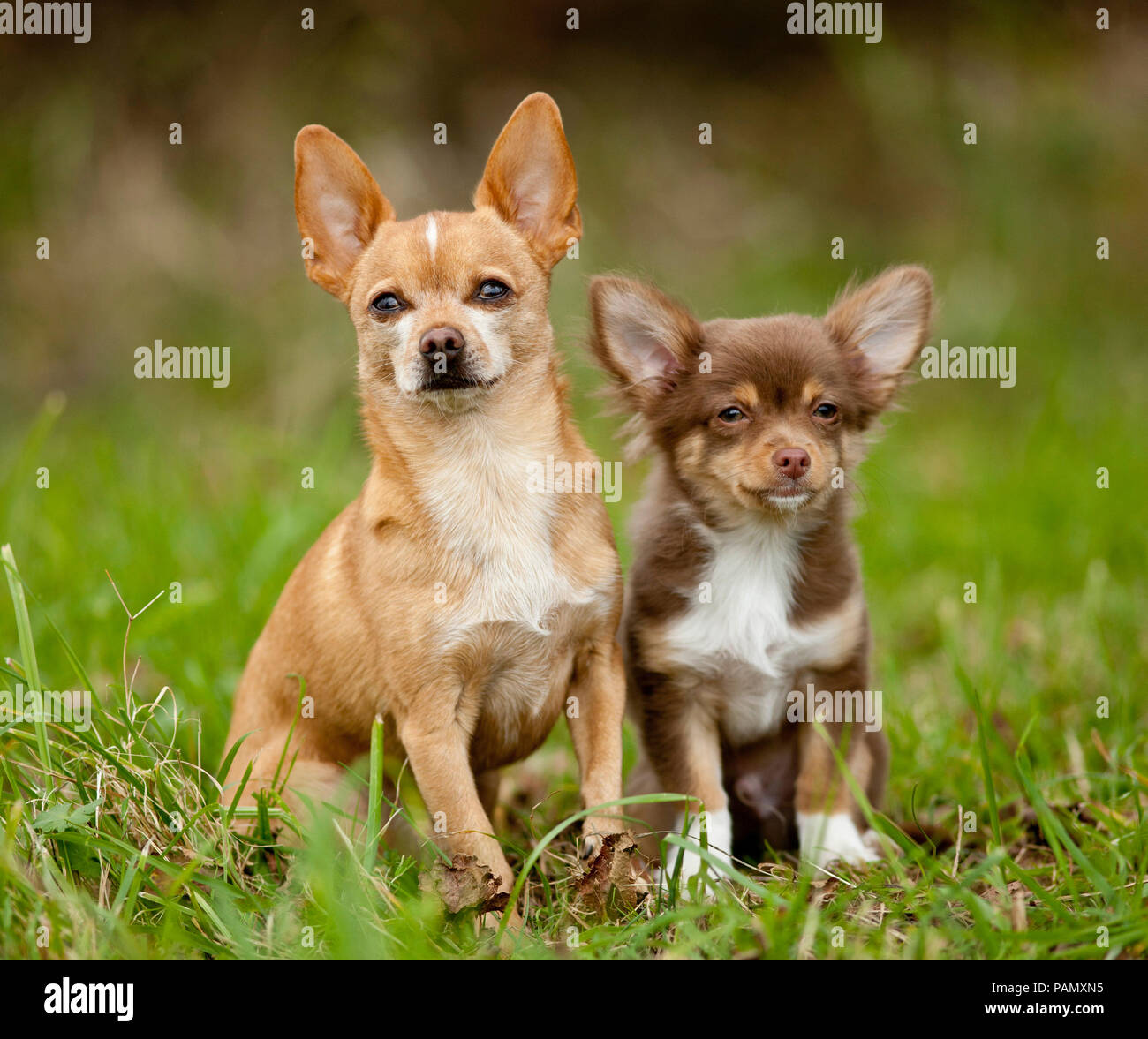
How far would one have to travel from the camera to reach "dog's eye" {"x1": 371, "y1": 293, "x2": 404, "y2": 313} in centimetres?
346

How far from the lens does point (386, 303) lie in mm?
3475

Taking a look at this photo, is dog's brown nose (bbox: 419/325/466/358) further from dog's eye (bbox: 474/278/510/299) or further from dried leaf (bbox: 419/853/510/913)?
dried leaf (bbox: 419/853/510/913)

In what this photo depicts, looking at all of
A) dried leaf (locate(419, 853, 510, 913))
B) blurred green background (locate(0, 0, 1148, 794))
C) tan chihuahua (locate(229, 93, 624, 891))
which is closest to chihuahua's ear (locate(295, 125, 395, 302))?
tan chihuahua (locate(229, 93, 624, 891))

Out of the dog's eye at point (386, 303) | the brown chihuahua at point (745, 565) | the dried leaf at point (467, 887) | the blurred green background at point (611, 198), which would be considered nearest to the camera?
the dried leaf at point (467, 887)

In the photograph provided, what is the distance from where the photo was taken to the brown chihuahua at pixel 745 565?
3.68m

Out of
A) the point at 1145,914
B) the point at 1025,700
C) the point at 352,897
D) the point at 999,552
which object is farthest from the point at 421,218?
the point at 999,552

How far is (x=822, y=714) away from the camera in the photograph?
381cm

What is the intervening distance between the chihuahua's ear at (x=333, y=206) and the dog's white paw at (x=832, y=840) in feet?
7.07

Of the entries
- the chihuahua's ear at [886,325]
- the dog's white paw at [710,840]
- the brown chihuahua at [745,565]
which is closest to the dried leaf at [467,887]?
the dog's white paw at [710,840]

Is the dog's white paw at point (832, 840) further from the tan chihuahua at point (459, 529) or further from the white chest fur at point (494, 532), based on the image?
the white chest fur at point (494, 532)
